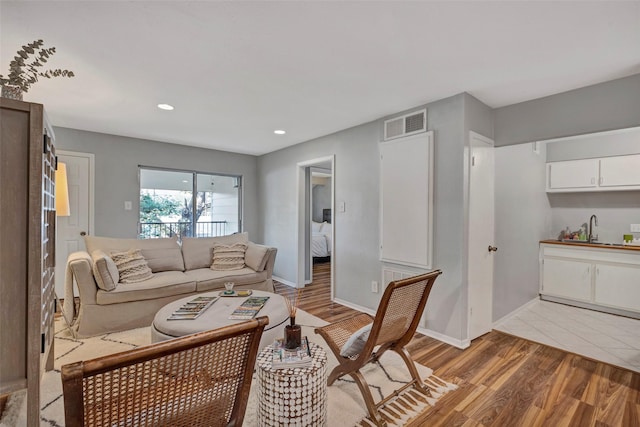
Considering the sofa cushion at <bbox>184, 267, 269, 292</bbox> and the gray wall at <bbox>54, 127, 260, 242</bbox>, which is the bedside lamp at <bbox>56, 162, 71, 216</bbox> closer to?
the sofa cushion at <bbox>184, 267, 269, 292</bbox>

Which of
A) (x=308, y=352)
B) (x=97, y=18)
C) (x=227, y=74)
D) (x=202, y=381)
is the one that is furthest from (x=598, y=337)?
(x=97, y=18)

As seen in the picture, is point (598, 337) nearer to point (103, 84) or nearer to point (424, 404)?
point (424, 404)

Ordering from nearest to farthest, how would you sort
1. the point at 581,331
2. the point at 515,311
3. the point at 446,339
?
1. the point at 446,339
2. the point at 581,331
3. the point at 515,311

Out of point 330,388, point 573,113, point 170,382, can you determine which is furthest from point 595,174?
point 170,382

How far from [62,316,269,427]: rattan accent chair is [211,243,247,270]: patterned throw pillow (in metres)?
2.92

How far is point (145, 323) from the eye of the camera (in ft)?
10.3

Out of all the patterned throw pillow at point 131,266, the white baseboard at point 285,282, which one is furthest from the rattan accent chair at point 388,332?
the white baseboard at point 285,282

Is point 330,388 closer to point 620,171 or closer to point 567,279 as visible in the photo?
point 567,279

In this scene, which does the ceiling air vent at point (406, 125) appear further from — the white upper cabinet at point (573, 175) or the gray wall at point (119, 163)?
the gray wall at point (119, 163)

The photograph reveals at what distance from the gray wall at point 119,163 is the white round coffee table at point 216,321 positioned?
256cm

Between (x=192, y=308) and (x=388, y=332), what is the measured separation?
166cm

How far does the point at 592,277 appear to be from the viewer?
372 centimetres

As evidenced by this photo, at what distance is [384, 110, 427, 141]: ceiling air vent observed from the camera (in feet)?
10.2

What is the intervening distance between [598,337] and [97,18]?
4.97m
